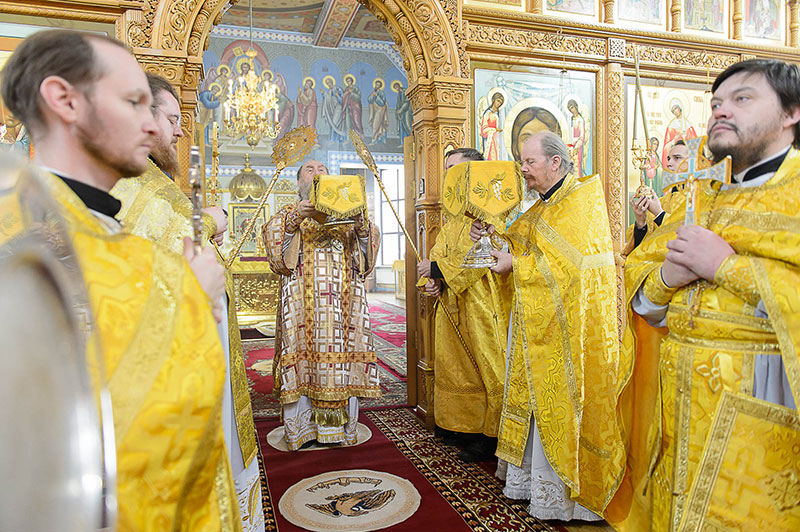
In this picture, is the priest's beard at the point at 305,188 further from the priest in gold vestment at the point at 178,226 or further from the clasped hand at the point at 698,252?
the clasped hand at the point at 698,252

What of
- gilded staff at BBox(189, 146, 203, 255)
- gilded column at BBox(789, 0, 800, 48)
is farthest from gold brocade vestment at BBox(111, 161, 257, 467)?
gilded column at BBox(789, 0, 800, 48)

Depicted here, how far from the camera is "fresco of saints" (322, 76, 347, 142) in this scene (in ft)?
42.5

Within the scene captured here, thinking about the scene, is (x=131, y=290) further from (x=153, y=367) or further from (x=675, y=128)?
(x=675, y=128)

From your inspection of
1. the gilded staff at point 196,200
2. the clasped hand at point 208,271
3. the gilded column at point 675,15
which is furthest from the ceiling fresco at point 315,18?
the clasped hand at point 208,271

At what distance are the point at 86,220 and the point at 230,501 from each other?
2.12 ft

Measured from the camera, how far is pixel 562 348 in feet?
9.89

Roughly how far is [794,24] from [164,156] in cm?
682

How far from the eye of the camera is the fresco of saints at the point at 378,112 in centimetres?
1334

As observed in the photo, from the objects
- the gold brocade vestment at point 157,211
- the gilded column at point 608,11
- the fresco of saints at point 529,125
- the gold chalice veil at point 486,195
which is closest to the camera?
the gold brocade vestment at point 157,211

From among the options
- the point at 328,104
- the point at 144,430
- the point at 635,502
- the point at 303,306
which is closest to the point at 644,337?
the point at 635,502

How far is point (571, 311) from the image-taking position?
3.00 metres

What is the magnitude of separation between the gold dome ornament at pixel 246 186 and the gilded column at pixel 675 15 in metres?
9.21

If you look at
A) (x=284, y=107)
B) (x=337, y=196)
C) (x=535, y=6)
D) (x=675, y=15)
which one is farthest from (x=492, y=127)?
(x=284, y=107)

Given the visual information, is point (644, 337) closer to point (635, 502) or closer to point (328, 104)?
point (635, 502)
